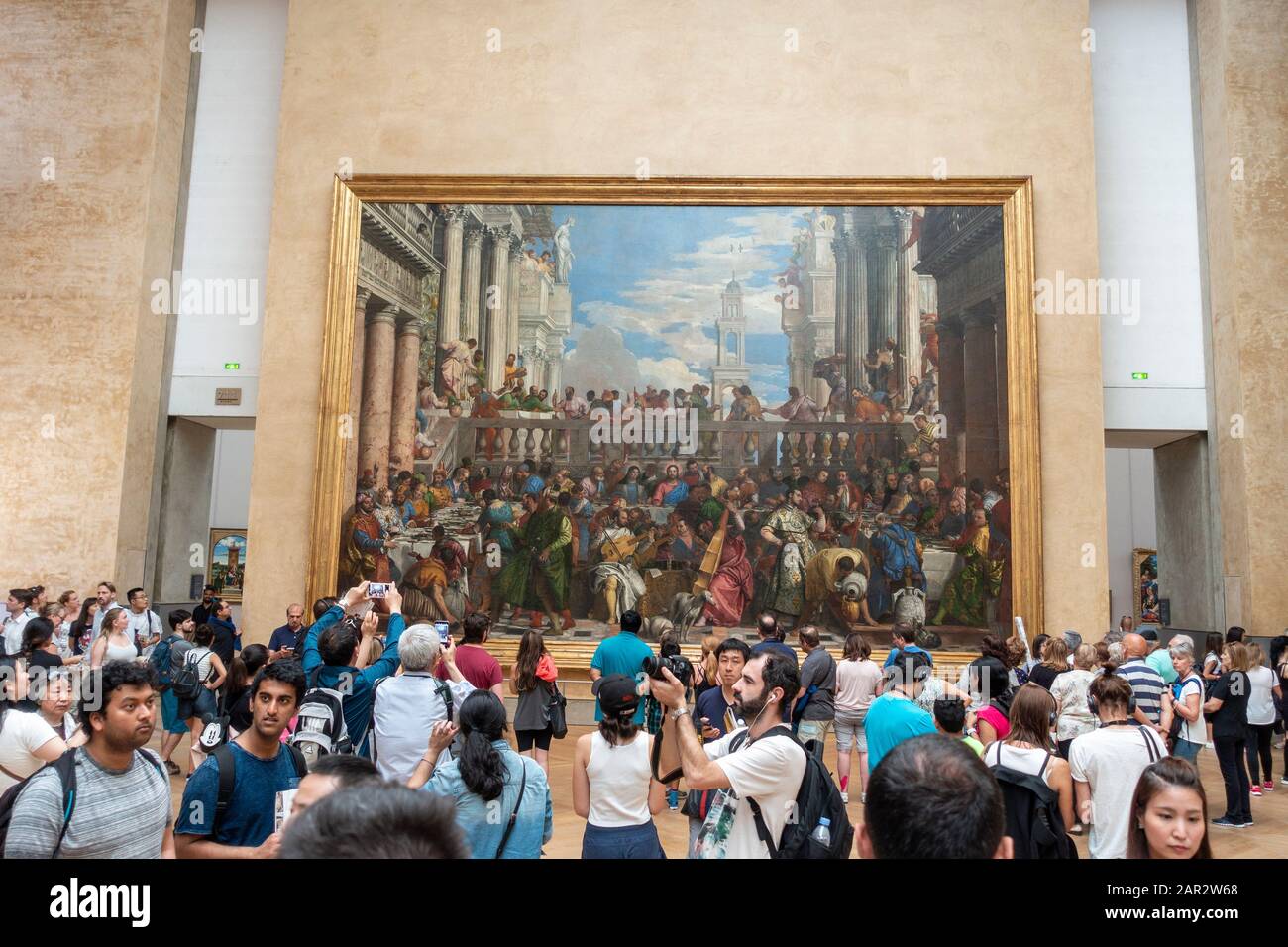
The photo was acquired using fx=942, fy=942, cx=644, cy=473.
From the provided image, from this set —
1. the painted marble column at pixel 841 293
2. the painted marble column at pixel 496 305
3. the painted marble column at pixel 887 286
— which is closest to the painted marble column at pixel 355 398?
the painted marble column at pixel 496 305

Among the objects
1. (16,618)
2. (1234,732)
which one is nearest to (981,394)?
(1234,732)

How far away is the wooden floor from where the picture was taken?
24.6 feet

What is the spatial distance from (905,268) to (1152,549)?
10.4 meters

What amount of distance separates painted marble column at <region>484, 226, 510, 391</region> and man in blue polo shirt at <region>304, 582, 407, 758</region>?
336 inches

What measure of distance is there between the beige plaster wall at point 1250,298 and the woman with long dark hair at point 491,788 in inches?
539

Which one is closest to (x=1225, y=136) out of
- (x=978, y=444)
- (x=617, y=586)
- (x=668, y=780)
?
(x=978, y=444)

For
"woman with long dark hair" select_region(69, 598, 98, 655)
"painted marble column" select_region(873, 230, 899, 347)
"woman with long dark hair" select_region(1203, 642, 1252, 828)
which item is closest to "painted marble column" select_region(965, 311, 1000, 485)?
"painted marble column" select_region(873, 230, 899, 347)

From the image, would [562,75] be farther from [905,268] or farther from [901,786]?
[901,786]

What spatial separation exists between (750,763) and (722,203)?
1262 cm

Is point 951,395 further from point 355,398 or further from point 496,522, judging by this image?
point 355,398

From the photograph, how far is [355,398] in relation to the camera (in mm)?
14430

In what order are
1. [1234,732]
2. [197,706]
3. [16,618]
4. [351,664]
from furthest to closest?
[16,618], [1234,732], [197,706], [351,664]

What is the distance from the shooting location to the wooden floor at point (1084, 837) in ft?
24.6

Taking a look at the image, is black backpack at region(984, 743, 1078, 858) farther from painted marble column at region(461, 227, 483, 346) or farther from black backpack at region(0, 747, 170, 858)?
painted marble column at region(461, 227, 483, 346)
